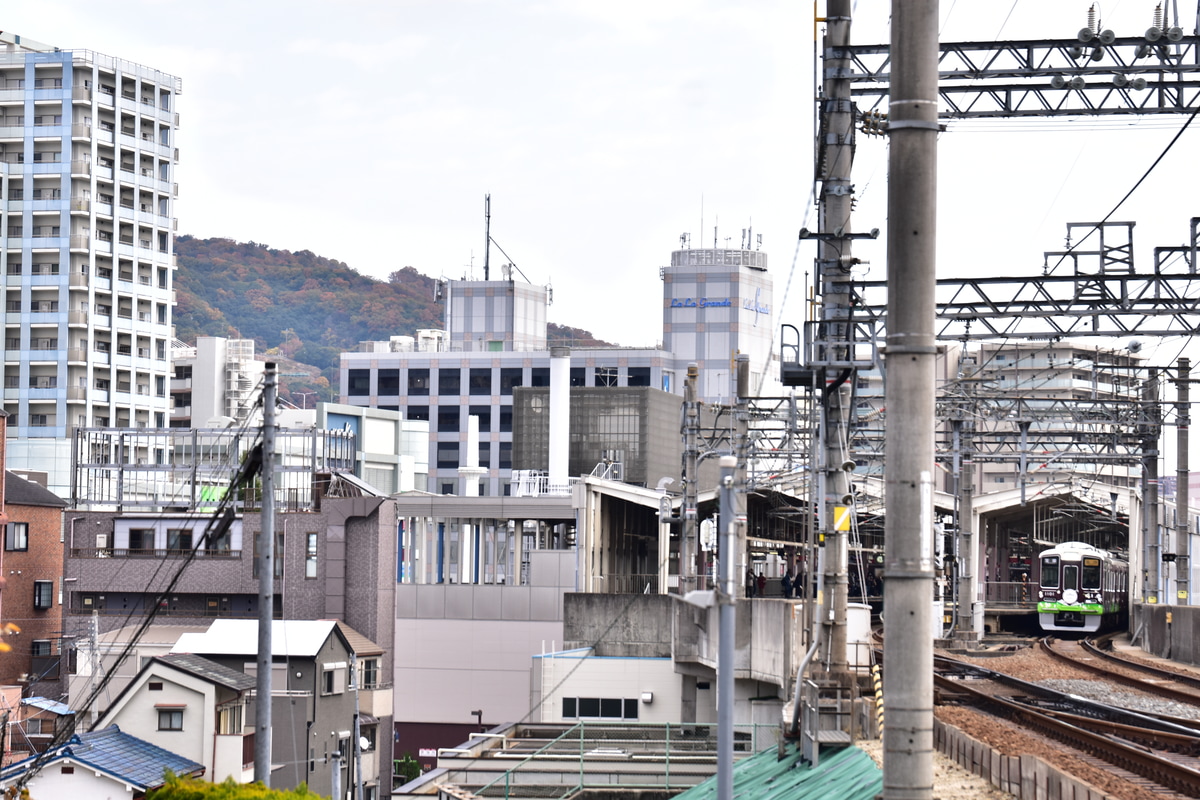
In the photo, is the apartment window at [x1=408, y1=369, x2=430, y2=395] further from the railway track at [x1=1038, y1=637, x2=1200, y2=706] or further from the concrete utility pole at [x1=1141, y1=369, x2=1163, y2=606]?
the concrete utility pole at [x1=1141, y1=369, x2=1163, y2=606]

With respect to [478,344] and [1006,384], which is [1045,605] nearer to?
Result: [1006,384]

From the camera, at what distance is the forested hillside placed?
156 m

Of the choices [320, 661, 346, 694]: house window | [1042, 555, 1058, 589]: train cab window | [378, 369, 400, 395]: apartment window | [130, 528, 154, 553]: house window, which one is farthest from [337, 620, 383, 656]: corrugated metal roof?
[378, 369, 400, 395]: apartment window

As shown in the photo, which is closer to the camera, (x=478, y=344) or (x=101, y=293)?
(x=101, y=293)

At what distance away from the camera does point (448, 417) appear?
11888 cm

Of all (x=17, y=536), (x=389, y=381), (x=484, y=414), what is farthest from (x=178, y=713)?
(x=389, y=381)

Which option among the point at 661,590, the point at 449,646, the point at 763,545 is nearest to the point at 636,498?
the point at 661,590

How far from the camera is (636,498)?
52.3 meters

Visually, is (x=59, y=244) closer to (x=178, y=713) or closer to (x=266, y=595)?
(x=178, y=713)

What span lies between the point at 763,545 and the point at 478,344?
6328 centimetres

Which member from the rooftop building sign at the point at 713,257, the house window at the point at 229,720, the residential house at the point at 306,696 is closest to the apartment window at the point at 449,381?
the rooftop building sign at the point at 713,257

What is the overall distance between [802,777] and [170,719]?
73.4 feet

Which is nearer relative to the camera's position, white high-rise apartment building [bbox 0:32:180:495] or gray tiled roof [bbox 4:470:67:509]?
gray tiled roof [bbox 4:470:67:509]

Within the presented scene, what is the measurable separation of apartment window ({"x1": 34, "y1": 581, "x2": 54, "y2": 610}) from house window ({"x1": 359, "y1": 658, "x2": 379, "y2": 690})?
1617 cm
